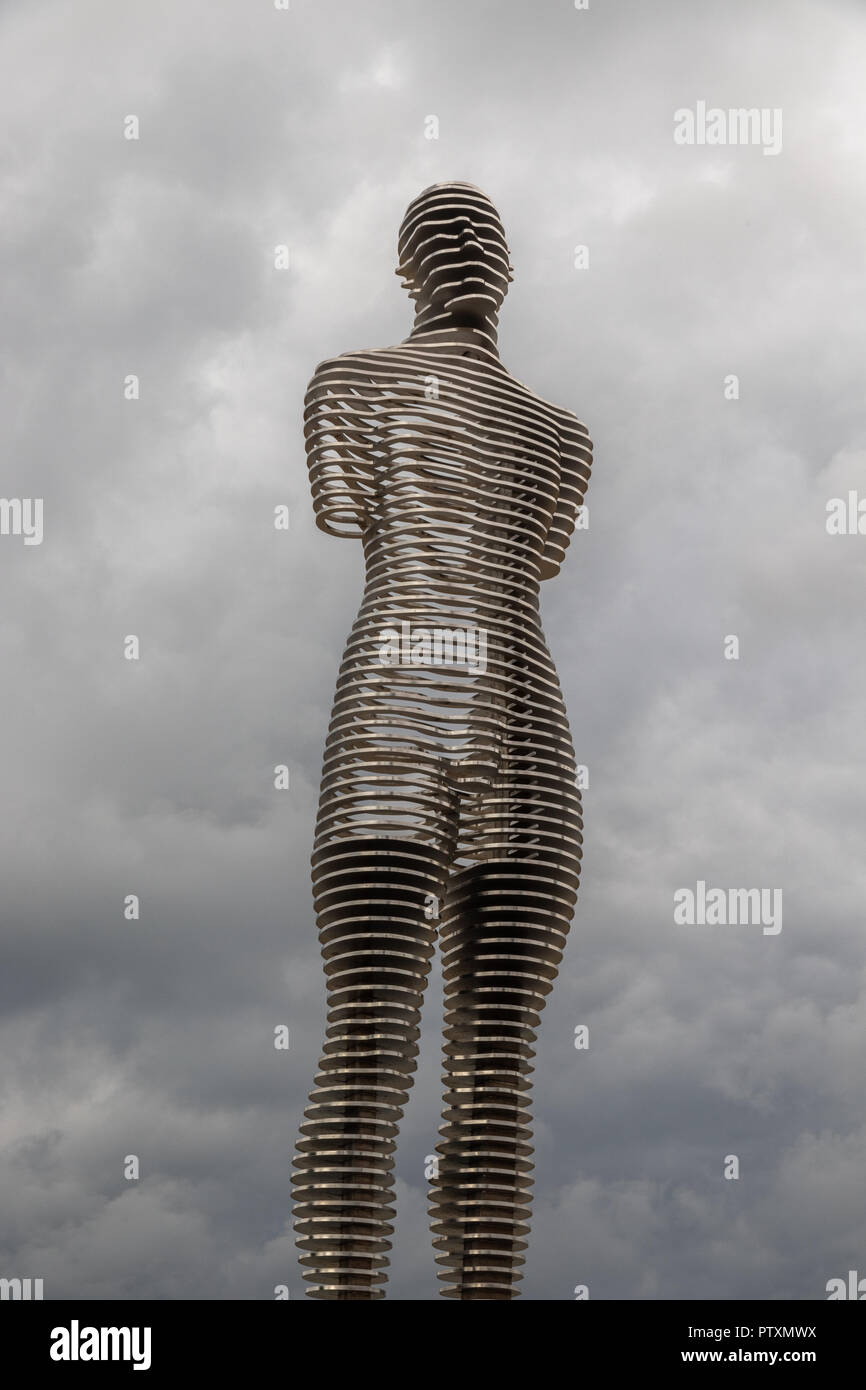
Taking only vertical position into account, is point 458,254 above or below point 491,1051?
above

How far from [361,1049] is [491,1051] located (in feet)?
5.13

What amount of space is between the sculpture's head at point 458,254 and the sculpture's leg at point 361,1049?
7.88m

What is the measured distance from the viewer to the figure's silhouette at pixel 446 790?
19500mm

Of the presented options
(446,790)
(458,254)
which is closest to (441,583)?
(446,790)

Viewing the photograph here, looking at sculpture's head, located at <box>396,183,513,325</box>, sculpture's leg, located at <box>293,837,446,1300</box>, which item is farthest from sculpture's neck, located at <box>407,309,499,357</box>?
sculpture's leg, located at <box>293,837,446,1300</box>

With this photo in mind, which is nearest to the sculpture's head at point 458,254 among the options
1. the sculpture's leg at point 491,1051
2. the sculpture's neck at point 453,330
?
the sculpture's neck at point 453,330

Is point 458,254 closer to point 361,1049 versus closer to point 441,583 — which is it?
point 441,583

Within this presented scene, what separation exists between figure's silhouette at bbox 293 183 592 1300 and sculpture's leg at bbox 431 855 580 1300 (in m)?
0.03

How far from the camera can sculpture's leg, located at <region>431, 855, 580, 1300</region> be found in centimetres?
1956

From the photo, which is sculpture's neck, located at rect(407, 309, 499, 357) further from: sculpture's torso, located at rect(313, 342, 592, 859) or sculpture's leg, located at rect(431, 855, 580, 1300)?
sculpture's leg, located at rect(431, 855, 580, 1300)

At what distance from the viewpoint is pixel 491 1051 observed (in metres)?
20.2

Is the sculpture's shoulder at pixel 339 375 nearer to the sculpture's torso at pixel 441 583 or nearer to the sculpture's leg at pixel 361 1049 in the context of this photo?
the sculpture's torso at pixel 441 583
